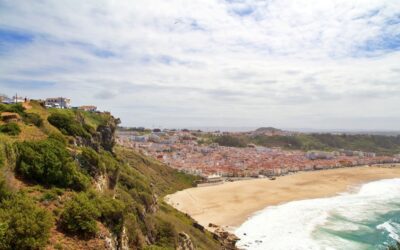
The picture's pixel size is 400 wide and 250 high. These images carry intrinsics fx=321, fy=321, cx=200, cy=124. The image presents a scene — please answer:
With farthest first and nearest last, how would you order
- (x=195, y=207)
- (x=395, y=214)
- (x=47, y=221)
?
(x=195, y=207), (x=395, y=214), (x=47, y=221)

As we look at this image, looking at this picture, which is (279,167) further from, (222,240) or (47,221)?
(47,221)

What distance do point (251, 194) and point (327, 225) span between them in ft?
78.9

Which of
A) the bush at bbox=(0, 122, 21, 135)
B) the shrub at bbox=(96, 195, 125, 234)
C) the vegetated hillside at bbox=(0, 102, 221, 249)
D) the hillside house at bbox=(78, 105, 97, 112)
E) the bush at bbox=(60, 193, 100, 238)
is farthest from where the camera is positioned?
the hillside house at bbox=(78, 105, 97, 112)

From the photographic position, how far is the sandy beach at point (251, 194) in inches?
1899

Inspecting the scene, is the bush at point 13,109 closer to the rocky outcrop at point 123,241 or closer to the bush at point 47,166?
the bush at point 47,166

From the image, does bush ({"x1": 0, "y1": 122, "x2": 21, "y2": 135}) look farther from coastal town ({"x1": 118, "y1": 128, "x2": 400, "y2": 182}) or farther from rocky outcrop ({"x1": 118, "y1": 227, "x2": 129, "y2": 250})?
coastal town ({"x1": 118, "y1": 128, "x2": 400, "y2": 182})

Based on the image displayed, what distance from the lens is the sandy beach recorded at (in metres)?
48.2

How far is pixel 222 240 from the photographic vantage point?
112 feet

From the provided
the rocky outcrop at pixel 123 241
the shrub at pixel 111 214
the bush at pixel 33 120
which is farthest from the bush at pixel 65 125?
the rocky outcrop at pixel 123 241

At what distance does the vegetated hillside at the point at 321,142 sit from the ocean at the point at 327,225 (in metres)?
109

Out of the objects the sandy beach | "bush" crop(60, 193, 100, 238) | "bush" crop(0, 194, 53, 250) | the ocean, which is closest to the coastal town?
the sandy beach

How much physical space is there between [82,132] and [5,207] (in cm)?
1448

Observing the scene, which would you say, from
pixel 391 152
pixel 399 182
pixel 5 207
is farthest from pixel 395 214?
pixel 391 152

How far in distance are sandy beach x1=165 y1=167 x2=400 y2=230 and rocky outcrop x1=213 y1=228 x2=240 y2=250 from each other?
4564mm
